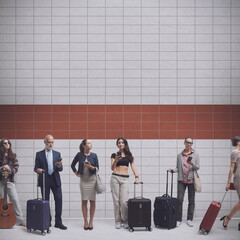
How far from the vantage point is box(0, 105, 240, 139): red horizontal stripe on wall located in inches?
322

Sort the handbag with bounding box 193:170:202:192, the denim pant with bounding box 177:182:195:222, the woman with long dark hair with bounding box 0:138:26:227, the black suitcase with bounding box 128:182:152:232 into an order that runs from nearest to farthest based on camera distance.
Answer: the black suitcase with bounding box 128:182:152:232 → the woman with long dark hair with bounding box 0:138:26:227 → the handbag with bounding box 193:170:202:192 → the denim pant with bounding box 177:182:195:222

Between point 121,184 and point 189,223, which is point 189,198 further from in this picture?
point 121,184

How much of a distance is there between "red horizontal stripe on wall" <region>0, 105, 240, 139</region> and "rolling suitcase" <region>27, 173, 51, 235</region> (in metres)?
1.74

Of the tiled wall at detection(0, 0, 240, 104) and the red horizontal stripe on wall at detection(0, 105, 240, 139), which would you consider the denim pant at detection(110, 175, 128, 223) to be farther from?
the tiled wall at detection(0, 0, 240, 104)

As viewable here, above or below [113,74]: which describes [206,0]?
above

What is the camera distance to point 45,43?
821cm

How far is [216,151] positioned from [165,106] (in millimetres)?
1386

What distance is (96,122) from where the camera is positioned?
8.18 meters

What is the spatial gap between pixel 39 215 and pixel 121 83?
3.07 meters

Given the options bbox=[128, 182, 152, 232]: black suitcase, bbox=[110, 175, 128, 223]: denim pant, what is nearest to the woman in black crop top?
bbox=[110, 175, 128, 223]: denim pant

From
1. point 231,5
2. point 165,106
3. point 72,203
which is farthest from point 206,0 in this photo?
point 72,203

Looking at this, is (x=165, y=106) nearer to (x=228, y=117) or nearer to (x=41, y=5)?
(x=228, y=117)

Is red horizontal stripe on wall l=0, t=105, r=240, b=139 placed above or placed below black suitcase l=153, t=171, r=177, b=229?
above

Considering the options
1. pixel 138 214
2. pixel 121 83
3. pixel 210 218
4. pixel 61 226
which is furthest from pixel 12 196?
pixel 210 218
